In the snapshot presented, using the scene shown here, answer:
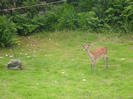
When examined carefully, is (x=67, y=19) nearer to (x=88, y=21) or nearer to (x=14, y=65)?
(x=88, y=21)

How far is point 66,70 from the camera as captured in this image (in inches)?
417

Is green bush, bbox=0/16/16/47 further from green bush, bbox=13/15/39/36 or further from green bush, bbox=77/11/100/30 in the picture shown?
green bush, bbox=77/11/100/30

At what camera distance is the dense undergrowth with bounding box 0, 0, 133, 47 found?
16391mm

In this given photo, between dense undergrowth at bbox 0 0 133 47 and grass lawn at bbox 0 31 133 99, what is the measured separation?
82cm

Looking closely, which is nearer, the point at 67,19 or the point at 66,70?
the point at 66,70

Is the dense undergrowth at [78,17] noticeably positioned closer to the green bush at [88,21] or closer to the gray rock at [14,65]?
the green bush at [88,21]

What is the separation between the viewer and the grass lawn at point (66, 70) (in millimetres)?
8180

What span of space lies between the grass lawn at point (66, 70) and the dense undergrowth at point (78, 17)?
2.70 feet

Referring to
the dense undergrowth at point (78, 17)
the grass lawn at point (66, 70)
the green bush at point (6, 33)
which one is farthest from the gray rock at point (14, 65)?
the dense undergrowth at point (78, 17)

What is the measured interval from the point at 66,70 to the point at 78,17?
7537 millimetres

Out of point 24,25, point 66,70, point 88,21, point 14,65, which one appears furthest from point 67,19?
point 14,65

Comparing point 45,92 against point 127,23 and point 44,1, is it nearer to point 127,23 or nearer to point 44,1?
point 127,23

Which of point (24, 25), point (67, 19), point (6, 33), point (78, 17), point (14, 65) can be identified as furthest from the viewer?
point (78, 17)

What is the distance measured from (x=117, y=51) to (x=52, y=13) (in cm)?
635
